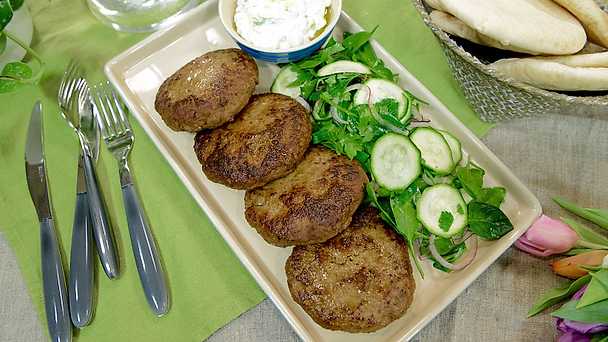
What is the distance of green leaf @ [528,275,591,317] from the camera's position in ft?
6.89

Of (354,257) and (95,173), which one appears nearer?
(354,257)

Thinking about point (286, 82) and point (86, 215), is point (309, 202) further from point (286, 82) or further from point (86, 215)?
point (86, 215)

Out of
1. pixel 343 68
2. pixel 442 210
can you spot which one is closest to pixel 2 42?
pixel 343 68

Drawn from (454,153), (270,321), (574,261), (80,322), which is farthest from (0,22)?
(574,261)

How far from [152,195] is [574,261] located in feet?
5.67

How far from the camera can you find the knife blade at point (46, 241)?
2197mm

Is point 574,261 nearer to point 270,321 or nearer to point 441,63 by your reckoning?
point 441,63

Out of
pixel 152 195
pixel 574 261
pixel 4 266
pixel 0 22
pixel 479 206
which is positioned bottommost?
pixel 4 266

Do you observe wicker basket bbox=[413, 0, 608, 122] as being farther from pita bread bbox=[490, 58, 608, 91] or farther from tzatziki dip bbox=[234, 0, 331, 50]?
tzatziki dip bbox=[234, 0, 331, 50]

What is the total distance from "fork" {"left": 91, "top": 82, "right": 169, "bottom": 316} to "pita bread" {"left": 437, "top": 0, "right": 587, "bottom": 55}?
4.77 feet

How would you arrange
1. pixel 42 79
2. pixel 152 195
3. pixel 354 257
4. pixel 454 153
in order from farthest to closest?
1. pixel 42 79
2. pixel 152 195
3. pixel 454 153
4. pixel 354 257

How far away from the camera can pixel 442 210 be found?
215cm

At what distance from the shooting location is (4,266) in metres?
2.41

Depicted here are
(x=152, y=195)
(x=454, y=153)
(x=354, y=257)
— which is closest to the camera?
(x=354, y=257)
